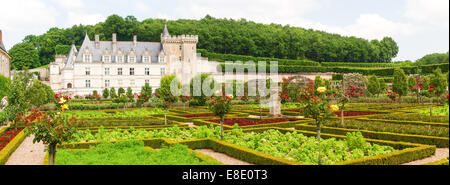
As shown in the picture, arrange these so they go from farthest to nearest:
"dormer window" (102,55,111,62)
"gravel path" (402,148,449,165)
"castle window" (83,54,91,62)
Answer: "dormer window" (102,55,111,62) → "castle window" (83,54,91,62) → "gravel path" (402,148,449,165)

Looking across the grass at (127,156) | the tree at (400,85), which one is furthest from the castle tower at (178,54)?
the grass at (127,156)

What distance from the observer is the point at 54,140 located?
919cm

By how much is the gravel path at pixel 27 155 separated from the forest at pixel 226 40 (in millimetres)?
58929

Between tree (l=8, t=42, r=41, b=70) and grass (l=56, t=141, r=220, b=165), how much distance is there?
7391 centimetres

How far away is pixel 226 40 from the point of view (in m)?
77.0

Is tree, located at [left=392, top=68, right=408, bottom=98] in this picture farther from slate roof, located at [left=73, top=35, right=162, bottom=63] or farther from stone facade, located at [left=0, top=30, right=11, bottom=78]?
stone facade, located at [left=0, top=30, right=11, bottom=78]

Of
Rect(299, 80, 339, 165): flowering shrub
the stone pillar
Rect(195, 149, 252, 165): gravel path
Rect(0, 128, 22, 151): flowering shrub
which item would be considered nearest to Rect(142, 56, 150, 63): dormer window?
the stone pillar

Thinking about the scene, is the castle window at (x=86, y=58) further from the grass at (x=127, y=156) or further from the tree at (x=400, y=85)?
the grass at (x=127, y=156)

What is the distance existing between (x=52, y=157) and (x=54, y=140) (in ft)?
2.00

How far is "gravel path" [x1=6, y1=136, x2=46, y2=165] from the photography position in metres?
11.5

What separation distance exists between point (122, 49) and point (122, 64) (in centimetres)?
275
